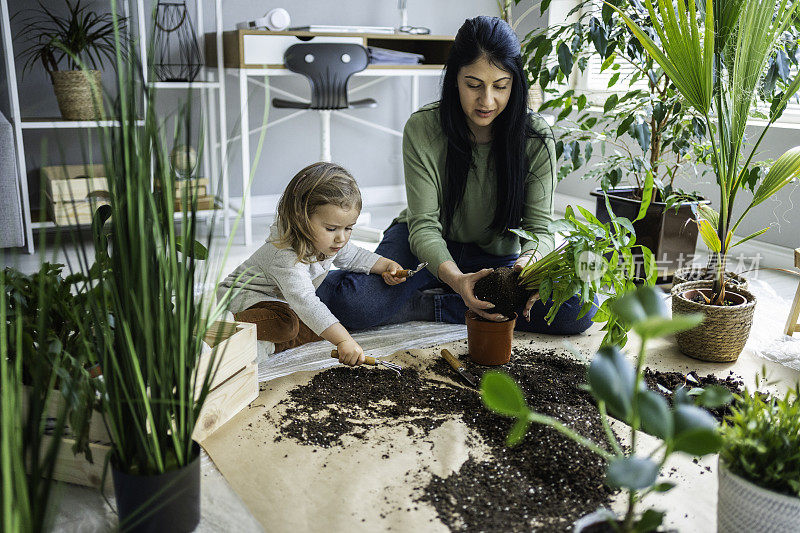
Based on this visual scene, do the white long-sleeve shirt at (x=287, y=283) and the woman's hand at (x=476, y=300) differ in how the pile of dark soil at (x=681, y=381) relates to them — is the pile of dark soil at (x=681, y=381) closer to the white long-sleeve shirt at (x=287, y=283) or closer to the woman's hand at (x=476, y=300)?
the woman's hand at (x=476, y=300)

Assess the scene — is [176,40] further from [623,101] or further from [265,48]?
[623,101]

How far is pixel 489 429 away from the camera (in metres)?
1.48

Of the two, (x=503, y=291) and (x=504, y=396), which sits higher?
(x=504, y=396)

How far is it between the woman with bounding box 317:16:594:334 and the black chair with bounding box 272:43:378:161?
3.72 ft

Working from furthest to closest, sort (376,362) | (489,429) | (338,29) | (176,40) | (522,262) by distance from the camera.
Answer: (176,40) → (338,29) → (522,262) → (376,362) → (489,429)

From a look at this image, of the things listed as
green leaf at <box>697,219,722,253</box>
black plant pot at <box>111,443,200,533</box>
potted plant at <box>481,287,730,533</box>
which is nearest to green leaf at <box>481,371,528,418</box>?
potted plant at <box>481,287,730,533</box>

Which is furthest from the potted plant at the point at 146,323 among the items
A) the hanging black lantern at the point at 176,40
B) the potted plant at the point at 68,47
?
the hanging black lantern at the point at 176,40

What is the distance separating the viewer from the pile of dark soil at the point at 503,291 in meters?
1.76

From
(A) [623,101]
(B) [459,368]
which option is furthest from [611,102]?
(B) [459,368]

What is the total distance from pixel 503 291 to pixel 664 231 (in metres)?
1.07

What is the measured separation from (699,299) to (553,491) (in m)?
0.97

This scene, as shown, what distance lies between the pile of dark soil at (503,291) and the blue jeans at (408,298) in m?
0.23

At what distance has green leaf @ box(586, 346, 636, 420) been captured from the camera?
0.86 m

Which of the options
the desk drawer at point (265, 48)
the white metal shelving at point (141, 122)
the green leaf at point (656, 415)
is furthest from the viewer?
the desk drawer at point (265, 48)
